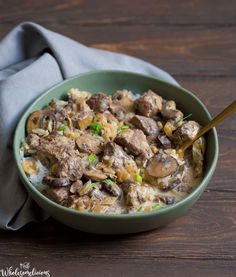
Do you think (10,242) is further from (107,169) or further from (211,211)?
(211,211)

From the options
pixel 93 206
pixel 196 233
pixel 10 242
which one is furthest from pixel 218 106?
pixel 10 242

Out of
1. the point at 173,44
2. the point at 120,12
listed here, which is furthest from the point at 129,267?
the point at 120,12

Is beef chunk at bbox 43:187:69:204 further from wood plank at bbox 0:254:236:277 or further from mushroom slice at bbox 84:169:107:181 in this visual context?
wood plank at bbox 0:254:236:277

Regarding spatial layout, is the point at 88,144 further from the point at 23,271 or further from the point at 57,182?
the point at 23,271

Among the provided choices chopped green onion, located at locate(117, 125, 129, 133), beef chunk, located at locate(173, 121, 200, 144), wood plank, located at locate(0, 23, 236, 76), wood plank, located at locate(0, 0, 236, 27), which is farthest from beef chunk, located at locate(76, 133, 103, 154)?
wood plank, located at locate(0, 0, 236, 27)

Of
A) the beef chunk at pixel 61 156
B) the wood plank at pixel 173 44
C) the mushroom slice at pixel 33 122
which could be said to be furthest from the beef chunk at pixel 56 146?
the wood plank at pixel 173 44
